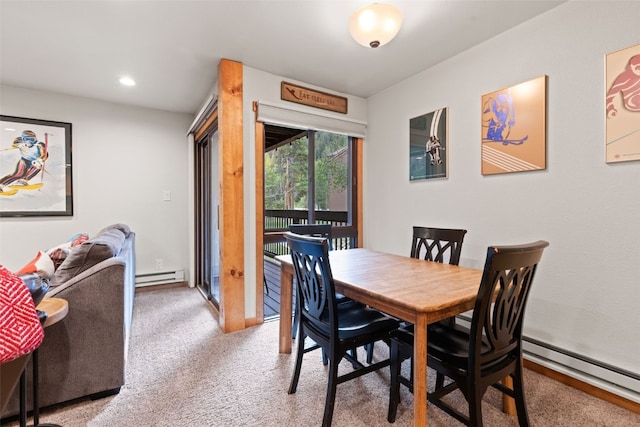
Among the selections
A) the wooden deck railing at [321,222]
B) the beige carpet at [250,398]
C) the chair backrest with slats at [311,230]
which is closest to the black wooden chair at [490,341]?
the beige carpet at [250,398]

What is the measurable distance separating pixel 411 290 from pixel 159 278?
3489 millimetres

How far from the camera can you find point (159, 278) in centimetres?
382

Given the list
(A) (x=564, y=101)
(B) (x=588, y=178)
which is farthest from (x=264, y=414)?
(A) (x=564, y=101)

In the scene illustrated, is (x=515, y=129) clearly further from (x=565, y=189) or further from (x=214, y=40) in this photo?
(x=214, y=40)

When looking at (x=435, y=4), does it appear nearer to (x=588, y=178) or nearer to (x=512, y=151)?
(x=512, y=151)

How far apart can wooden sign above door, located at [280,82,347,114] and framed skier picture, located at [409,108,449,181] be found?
79 cm

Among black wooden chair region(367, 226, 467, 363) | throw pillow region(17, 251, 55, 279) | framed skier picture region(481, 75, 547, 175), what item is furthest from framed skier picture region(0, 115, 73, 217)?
framed skier picture region(481, 75, 547, 175)

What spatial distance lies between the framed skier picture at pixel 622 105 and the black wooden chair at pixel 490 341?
0.89 metres

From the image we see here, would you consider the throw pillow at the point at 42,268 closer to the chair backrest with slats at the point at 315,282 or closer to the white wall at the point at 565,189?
the chair backrest with slats at the point at 315,282

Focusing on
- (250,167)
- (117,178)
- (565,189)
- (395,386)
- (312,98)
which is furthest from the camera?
(117,178)

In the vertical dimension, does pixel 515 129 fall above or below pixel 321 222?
above

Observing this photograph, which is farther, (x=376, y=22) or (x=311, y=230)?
(x=311, y=230)

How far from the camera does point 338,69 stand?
2.70 meters

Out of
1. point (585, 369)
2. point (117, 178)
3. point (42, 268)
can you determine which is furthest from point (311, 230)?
point (117, 178)
